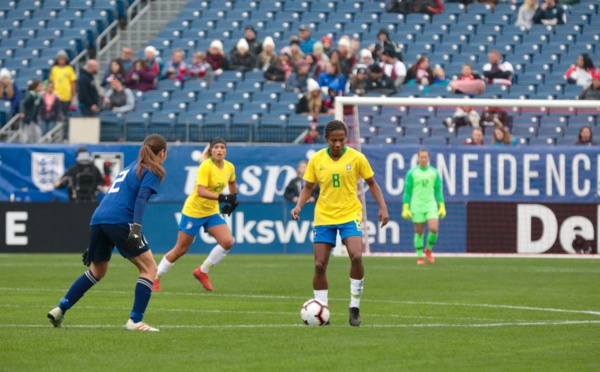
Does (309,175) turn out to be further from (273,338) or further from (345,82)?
(345,82)

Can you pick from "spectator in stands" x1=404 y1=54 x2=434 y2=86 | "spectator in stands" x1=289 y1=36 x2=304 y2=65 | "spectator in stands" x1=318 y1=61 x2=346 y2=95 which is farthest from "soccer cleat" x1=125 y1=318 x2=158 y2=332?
"spectator in stands" x1=404 y1=54 x2=434 y2=86

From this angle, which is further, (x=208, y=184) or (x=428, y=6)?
(x=428, y=6)

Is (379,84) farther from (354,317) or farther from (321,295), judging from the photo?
(354,317)

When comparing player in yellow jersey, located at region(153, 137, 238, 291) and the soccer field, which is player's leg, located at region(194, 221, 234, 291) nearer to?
player in yellow jersey, located at region(153, 137, 238, 291)

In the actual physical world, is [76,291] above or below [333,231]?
below

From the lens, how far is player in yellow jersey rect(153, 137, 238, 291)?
17.6 meters

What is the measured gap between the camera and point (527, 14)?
3284cm

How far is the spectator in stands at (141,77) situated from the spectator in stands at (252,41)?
107 inches

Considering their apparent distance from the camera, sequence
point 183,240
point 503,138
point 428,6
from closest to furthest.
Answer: point 183,240 → point 503,138 → point 428,6

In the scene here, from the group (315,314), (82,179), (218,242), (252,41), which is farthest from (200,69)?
(315,314)

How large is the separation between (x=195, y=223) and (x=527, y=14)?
1785cm

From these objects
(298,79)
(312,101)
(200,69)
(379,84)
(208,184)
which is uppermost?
(200,69)

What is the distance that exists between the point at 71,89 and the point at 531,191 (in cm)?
1255

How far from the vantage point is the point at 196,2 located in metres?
36.4
